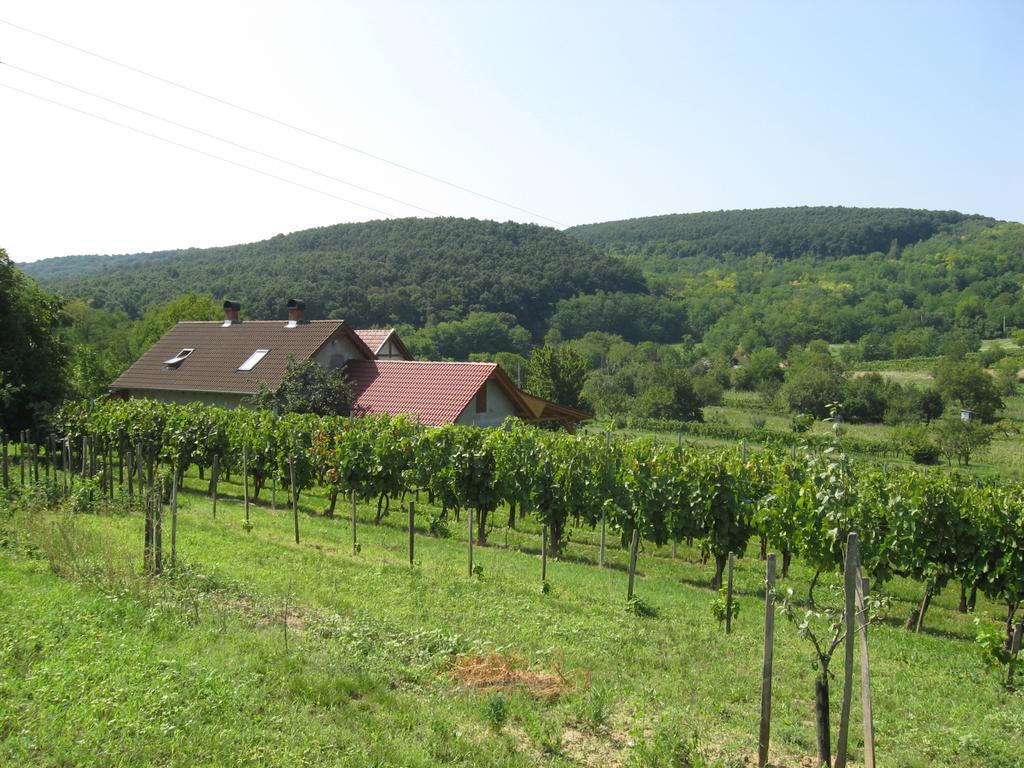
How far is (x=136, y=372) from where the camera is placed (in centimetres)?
3388

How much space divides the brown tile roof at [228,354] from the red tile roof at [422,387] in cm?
245

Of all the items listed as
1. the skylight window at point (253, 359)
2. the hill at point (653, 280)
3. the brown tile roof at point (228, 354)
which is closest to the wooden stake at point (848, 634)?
the brown tile roof at point (228, 354)

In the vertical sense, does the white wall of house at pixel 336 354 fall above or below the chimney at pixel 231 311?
below

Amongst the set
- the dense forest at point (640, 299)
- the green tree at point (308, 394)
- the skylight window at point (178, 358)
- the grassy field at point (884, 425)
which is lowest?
the grassy field at point (884, 425)

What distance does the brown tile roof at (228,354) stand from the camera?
3016 centimetres

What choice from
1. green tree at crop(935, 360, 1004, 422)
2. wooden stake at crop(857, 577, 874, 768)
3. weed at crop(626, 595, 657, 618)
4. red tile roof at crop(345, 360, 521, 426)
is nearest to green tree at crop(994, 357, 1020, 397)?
green tree at crop(935, 360, 1004, 422)

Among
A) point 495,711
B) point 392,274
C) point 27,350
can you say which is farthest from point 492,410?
point 392,274

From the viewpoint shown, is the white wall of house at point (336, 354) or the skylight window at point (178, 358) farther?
the skylight window at point (178, 358)

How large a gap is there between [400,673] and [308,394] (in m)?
20.9

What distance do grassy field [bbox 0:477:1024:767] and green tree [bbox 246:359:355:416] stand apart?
14.6 meters

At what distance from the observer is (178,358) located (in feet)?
111

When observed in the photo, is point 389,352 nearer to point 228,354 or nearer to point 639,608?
point 228,354

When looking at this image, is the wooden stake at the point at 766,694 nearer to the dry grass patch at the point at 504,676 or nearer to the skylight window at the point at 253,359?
the dry grass patch at the point at 504,676

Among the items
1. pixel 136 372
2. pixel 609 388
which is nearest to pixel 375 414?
pixel 136 372
